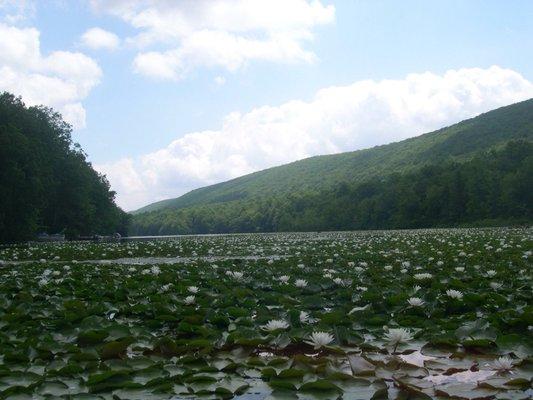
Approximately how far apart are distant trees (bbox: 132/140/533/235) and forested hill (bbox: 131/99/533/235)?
0.12 m

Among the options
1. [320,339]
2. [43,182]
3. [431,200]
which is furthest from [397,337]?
[431,200]

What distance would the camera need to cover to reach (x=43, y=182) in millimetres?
39875

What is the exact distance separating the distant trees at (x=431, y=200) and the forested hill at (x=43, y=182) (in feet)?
123

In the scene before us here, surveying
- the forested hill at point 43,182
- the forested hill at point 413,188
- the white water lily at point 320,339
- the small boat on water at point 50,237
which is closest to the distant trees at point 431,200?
the forested hill at point 413,188

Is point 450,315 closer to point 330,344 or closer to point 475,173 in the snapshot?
point 330,344

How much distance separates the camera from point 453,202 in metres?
67.2

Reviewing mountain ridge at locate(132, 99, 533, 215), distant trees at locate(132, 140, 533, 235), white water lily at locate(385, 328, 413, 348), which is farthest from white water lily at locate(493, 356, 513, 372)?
mountain ridge at locate(132, 99, 533, 215)

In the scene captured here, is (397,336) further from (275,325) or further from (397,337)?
(275,325)

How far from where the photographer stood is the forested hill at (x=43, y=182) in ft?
107

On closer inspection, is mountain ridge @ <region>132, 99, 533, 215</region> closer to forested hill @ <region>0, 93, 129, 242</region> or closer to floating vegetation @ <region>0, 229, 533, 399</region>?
forested hill @ <region>0, 93, 129, 242</region>

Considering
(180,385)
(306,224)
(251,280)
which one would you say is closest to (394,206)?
(306,224)

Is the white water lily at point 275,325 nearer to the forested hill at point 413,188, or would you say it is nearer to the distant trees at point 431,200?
the distant trees at point 431,200

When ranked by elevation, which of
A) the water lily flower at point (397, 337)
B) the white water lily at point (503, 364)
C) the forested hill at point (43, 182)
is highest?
the forested hill at point (43, 182)

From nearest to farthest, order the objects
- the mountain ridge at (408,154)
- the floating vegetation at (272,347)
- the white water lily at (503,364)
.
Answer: the floating vegetation at (272,347)
the white water lily at (503,364)
the mountain ridge at (408,154)
